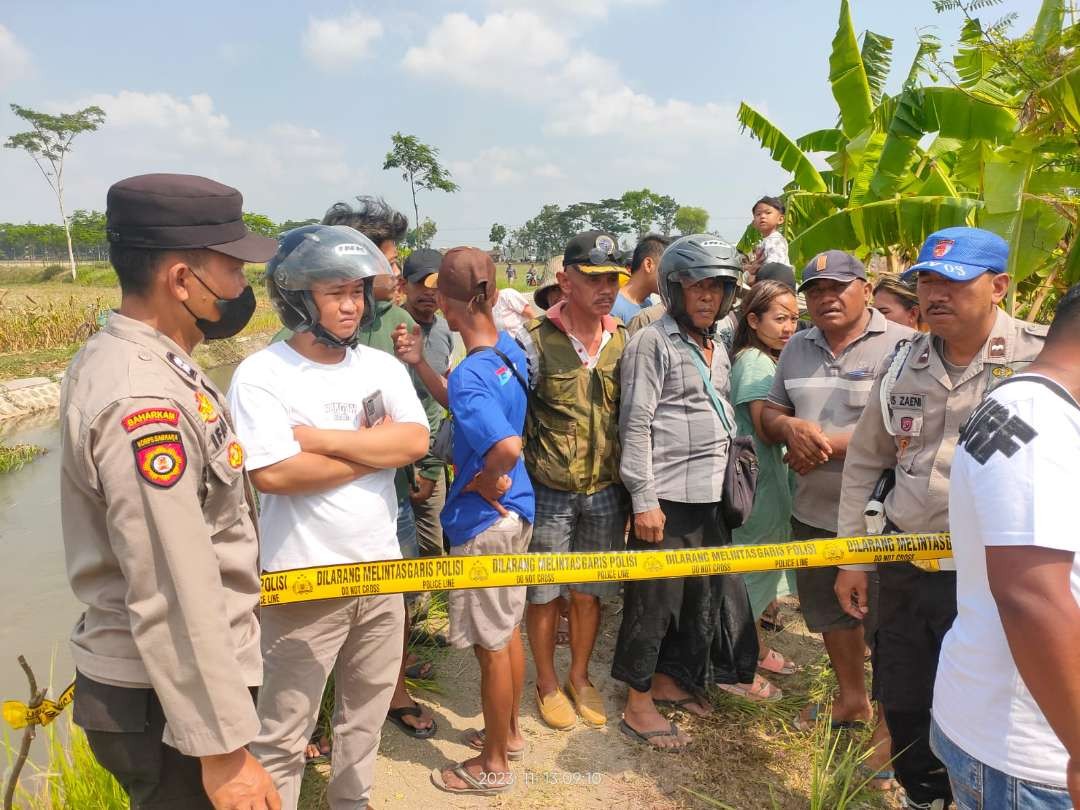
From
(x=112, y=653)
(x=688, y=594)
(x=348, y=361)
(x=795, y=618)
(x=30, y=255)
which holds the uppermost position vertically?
(x=30, y=255)

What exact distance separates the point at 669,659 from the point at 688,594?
1.28ft

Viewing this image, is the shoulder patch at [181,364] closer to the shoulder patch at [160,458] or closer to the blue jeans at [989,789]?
the shoulder patch at [160,458]

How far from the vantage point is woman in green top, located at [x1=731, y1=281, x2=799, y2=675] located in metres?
3.42

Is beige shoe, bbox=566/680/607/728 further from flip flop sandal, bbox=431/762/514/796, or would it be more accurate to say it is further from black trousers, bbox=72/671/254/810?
Result: black trousers, bbox=72/671/254/810

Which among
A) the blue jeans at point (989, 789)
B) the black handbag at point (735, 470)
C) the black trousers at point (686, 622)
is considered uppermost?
the black handbag at point (735, 470)

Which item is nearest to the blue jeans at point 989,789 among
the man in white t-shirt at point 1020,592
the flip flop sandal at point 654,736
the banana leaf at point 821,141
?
the man in white t-shirt at point 1020,592

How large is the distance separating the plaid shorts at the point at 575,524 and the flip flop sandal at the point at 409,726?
0.76 meters

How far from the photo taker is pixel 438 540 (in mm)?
4082

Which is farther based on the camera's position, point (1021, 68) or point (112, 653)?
point (1021, 68)

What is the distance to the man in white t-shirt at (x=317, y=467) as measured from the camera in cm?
203

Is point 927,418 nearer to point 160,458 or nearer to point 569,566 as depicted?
point 569,566

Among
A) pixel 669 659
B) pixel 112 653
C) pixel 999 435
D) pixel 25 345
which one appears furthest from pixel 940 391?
pixel 25 345

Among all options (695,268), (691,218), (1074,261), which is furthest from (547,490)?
(691,218)

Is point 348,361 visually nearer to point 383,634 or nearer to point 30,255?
point 383,634
